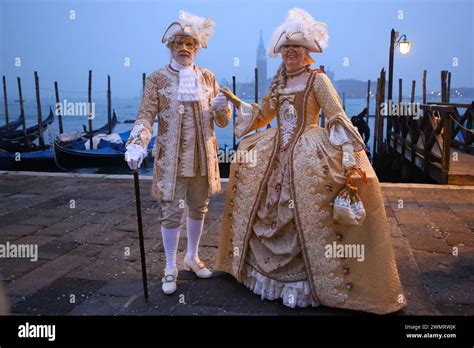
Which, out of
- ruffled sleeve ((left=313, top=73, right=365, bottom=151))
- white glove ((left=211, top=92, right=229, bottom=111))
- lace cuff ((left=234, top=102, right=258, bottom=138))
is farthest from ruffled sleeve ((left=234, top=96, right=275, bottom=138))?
ruffled sleeve ((left=313, top=73, right=365, bottom=151))

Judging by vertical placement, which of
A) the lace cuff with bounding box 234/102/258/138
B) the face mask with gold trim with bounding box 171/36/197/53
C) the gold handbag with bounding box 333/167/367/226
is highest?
the face mask with gold trim with bounding box 171/36/197/53

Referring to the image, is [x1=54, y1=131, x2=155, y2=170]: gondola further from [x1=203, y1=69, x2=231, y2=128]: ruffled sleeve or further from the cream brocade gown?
the cream brocade gown

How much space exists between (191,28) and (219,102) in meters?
0.47

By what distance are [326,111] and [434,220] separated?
240cm

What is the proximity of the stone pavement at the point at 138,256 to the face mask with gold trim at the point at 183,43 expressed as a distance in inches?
58.5

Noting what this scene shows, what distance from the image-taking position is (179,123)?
279 cm

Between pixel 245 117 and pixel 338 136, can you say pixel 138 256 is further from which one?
pixel 338 136

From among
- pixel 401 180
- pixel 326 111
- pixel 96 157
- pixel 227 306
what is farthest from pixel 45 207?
pixel 401 180

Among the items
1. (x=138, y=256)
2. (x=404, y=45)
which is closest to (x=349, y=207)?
(x=138, y=256)

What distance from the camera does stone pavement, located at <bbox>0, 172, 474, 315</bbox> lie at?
2.64m

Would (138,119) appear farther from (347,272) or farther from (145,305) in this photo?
(347,272)

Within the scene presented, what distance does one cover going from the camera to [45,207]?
5.02 metres

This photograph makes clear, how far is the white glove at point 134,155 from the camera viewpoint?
2.60 meters

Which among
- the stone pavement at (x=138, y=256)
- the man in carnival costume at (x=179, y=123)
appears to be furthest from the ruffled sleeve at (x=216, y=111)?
the stone pavement at (x=138, y=256)
